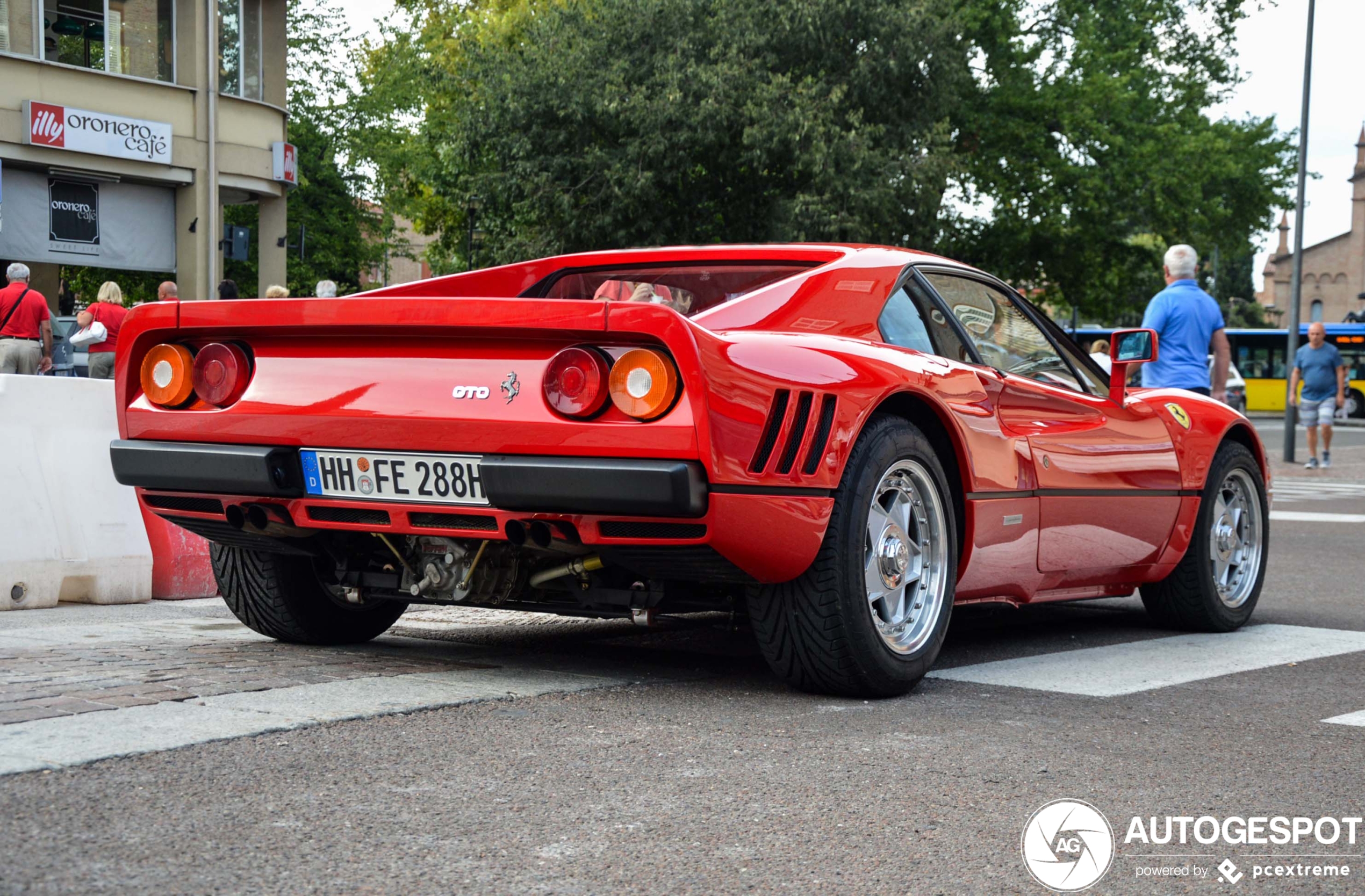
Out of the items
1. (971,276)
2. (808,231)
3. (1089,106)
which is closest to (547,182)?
(808,231)

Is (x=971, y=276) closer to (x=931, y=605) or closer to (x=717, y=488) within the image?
(x=931, y=605)

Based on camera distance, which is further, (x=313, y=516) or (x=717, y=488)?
(x=313, y=516)

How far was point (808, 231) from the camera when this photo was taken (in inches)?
1094

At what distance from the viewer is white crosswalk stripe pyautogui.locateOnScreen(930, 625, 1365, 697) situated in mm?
4695

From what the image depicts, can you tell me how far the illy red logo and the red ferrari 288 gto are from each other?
67.9 feet

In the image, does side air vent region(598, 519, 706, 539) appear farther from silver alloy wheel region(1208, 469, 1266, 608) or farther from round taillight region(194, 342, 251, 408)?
silver alloy wheel region(1208, 469, 1266, 608)

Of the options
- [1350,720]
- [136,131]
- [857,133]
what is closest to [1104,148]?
[857,133]

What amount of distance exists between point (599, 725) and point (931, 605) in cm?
119

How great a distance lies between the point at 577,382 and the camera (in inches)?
153

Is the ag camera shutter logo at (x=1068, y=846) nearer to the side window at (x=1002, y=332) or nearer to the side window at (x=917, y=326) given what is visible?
the side window at (x=917, y=326)

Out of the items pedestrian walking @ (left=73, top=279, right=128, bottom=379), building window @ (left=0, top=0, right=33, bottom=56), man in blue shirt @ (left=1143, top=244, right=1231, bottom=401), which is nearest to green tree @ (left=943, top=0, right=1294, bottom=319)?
building window @ (left=0, top=0, right=33, bottom=56)

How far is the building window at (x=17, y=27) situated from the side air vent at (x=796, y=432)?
895 inches
